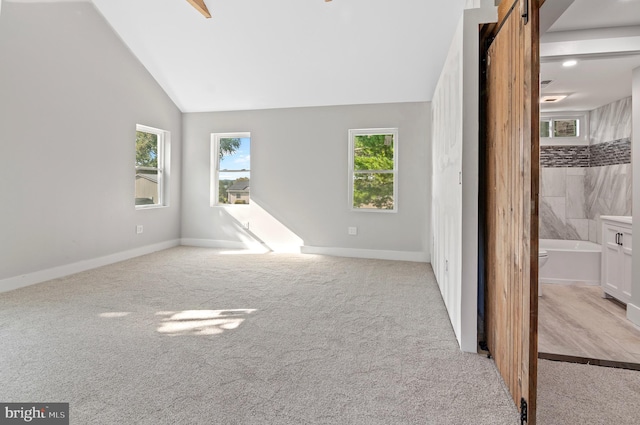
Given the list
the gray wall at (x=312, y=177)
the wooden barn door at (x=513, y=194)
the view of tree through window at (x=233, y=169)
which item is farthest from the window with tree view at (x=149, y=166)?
the wooden barn door at (x=513, y=194)

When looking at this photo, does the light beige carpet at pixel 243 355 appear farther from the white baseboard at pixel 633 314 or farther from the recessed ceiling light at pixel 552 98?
the recessed ceiling light at pixel 552 98

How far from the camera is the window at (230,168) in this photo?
6137mm

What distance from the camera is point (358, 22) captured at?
408 centimetres

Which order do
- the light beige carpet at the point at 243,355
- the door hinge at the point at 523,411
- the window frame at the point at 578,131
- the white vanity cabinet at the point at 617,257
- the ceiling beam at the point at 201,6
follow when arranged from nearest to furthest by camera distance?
1. the door hinge at the point at 523,411
2. the light beige carpet at the point at 243,355
3. the white vanity cabinet at the point at 617,257
4. the ceiling beam at the point at 201,6
5. the window frame at the point at 578,131

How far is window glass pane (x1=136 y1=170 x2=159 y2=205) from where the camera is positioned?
5480 mm

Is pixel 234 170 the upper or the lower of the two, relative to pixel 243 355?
upper

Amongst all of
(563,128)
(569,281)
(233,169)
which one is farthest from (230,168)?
(563,128)

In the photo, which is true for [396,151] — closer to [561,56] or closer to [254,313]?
[561,56]

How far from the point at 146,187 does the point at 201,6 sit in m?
2.92

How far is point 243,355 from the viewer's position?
2.19 metres

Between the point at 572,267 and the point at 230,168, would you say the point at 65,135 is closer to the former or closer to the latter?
the point at 230,168

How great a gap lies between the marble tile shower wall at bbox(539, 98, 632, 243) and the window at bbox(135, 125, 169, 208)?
611 centimetres

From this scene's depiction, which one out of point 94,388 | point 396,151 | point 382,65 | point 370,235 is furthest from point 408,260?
point 94,388

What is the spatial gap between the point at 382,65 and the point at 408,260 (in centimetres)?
279
